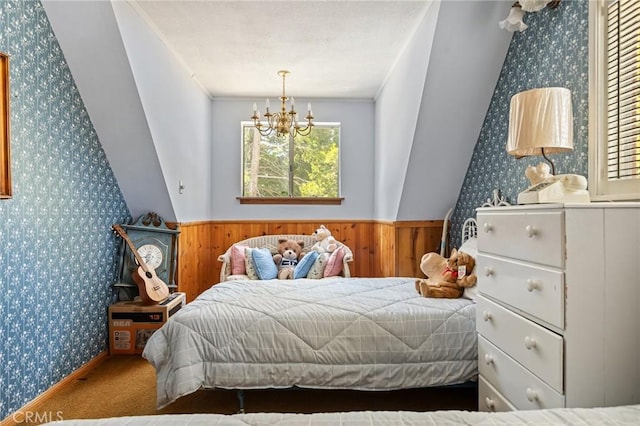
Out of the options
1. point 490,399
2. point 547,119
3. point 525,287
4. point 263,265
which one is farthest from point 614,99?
point 263,265

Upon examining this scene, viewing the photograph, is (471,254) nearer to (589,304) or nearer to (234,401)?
(589,304)

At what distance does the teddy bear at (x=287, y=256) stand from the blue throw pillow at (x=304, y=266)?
14 cm

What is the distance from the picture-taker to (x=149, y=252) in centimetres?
352

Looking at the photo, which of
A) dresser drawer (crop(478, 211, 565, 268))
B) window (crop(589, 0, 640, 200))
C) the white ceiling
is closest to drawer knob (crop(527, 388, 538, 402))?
dresser drawer (crop(478, 211, 565, 268))

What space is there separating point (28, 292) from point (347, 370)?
73.8 inches

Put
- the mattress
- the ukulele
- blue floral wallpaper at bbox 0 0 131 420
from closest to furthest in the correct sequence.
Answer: the mattress
blue floral wallpaper at bbox 0 0 131 420
the ukulele

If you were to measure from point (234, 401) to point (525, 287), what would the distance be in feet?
5.89

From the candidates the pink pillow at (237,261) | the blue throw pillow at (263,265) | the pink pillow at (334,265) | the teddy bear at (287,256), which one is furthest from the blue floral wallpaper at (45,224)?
the pink pillow at (334,265)

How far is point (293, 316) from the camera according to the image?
2150 mm

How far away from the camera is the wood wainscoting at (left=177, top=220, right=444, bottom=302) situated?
3.88m

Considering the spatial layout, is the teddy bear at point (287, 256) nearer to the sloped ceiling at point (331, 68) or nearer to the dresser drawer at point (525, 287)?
the sloped ceiling at point (331, 68)

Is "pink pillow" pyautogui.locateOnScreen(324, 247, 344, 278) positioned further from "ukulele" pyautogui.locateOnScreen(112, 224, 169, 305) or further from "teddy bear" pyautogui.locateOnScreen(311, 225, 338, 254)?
"ukulele" pyautogui.locateOnScreen(112, 224, 169, 305)

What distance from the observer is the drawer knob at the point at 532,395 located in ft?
4.59

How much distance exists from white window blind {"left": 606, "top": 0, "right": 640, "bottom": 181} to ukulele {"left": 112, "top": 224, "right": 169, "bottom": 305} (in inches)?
124
